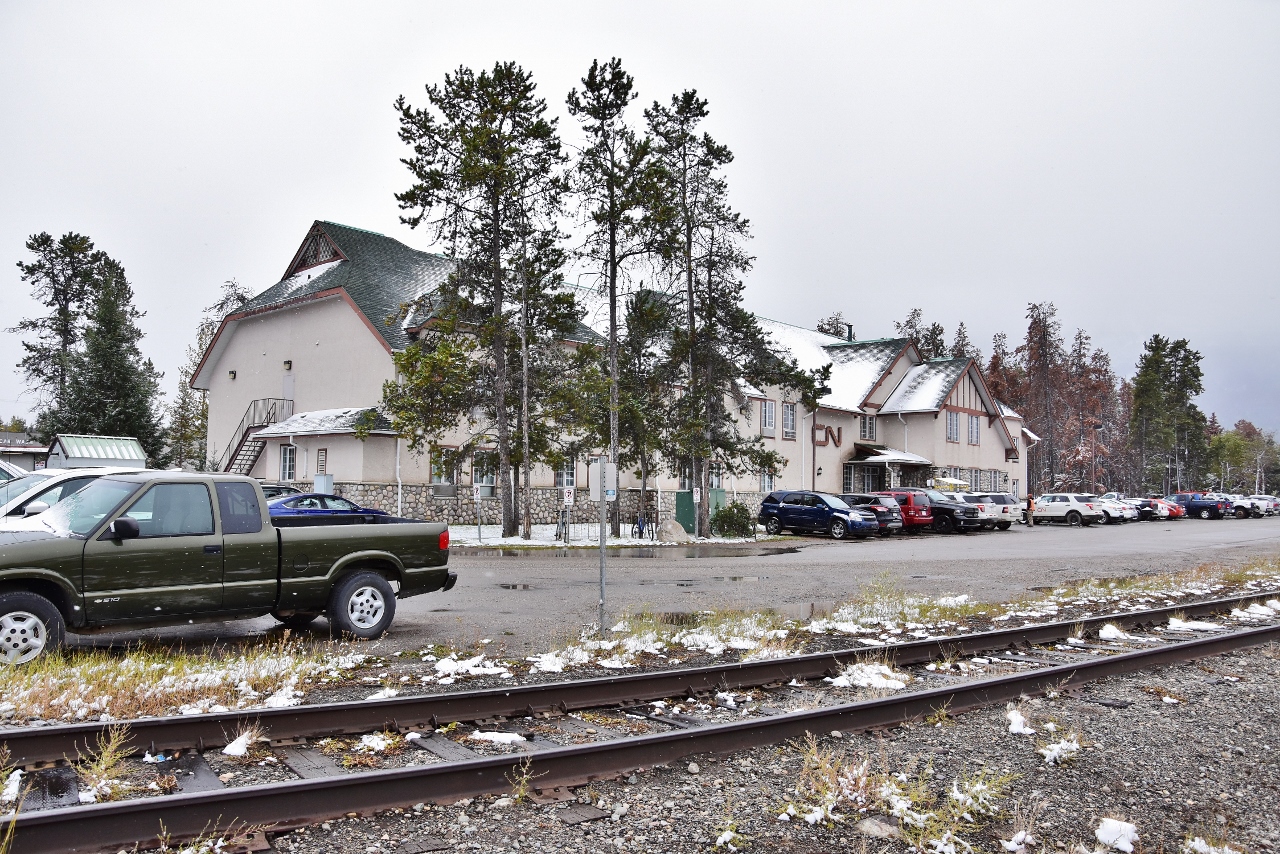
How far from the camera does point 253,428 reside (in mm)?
39188

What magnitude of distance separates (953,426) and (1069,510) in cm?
936

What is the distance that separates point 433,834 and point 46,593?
5.70 metres

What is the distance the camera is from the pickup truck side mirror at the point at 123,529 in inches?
358

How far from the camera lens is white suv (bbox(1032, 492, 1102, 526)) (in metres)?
49.0

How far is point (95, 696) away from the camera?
24.7ft

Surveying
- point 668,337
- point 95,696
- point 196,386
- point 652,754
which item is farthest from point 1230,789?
point 196,386

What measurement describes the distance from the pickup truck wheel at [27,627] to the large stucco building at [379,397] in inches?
862

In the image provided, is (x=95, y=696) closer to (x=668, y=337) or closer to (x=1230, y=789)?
(x=1230, y=789)

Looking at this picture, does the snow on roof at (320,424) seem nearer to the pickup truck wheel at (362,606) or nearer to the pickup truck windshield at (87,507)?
the pickup truck wheel at (362,606)

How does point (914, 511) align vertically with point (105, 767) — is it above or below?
above

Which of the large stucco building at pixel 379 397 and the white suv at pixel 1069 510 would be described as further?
the white suv at pixel 1069 510

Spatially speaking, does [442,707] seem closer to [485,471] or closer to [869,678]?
[869,678]

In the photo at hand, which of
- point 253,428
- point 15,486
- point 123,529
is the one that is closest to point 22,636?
point 123,529

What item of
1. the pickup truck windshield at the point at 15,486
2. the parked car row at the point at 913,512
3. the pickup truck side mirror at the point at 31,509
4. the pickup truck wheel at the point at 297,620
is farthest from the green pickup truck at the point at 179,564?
the parked car row at the point at 913,512
